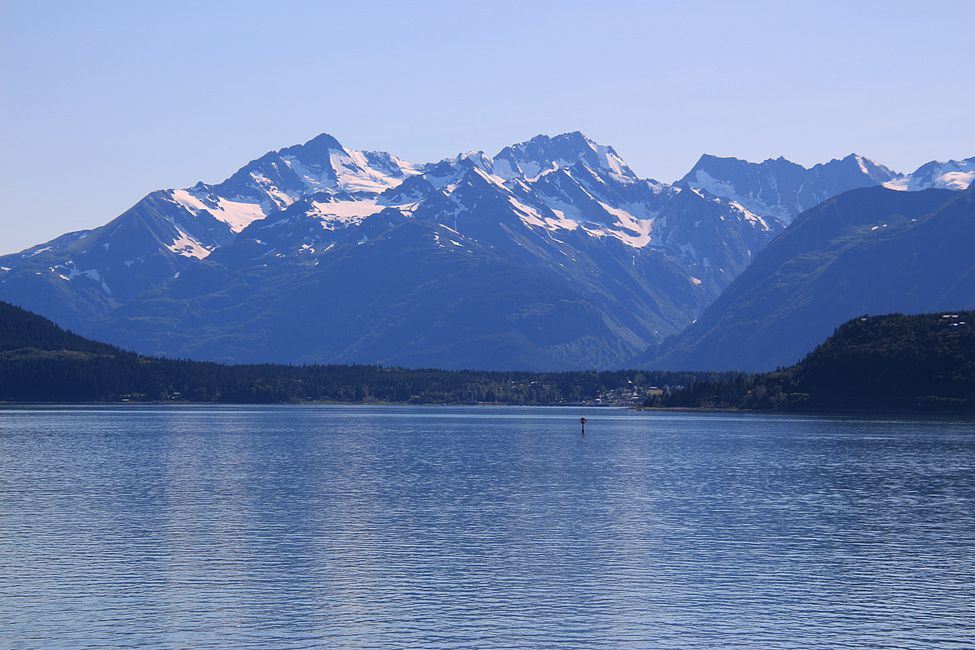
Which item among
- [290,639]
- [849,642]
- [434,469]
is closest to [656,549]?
[849,642]

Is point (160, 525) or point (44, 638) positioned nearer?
point (44, 638)

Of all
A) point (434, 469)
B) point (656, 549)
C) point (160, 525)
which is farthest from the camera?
point (434, 469)

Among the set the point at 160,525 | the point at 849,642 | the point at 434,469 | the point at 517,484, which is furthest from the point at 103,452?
the point at 849,642

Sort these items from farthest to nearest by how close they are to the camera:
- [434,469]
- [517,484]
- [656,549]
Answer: [434,469], [517,484], [656,549]

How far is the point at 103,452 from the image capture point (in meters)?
190

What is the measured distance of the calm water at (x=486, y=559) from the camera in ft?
208

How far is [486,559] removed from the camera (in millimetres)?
83312

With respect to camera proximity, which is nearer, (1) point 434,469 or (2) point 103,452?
(1) point 434,469

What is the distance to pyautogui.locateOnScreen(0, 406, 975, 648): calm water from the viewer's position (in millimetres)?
63344

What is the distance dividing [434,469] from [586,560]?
76837 mm

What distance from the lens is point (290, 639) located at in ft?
200

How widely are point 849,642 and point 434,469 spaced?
101 m

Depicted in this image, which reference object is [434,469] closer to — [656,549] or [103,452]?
[103,452]

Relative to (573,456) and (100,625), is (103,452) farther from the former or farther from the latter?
(100,625)
